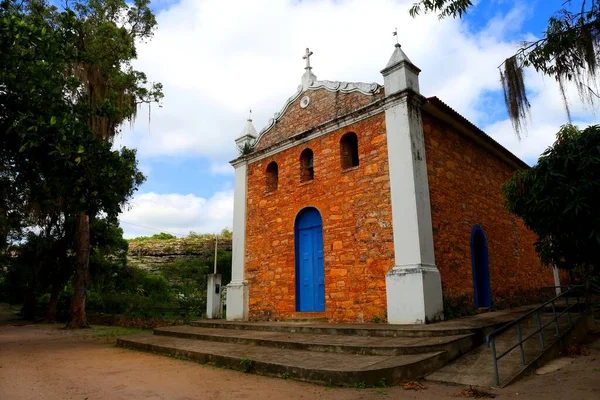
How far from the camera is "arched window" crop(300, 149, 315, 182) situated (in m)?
11.2

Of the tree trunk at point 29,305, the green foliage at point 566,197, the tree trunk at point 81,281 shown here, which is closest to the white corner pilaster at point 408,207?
the green foliage at point 566,197

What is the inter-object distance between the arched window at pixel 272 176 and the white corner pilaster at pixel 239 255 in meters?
0.92

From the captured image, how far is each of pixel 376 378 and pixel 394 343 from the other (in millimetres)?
1372

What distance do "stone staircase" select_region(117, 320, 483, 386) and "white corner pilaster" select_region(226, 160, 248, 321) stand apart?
2567 millimetres

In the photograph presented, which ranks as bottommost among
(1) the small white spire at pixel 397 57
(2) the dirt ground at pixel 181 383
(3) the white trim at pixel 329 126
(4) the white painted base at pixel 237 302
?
(2) the dirt ground at pixel 181 383

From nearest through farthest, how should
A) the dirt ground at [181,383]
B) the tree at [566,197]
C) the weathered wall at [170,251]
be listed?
the dirt ground at [181,383], the tree at [566,197], the weathered wall at [170,251]

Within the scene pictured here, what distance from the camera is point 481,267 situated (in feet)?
34.7

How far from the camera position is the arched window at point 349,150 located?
1023 cm

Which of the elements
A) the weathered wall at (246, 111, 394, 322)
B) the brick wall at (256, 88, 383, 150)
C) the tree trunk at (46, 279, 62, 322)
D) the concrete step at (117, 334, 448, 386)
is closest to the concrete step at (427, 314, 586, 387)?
the concrete step at (117, 334, 448, 386)

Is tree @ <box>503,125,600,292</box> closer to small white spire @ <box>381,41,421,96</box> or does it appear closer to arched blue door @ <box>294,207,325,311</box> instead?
small white spire @ <box>381,41,421,96</box>

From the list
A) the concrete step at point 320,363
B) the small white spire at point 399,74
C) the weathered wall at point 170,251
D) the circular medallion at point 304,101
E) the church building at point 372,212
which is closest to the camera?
the concrete step at point 320,363

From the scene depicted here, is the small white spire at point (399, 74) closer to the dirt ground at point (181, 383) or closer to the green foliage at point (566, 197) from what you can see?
the green foliage at point (566, 197)

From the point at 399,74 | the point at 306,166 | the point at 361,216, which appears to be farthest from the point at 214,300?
the point at 399,74

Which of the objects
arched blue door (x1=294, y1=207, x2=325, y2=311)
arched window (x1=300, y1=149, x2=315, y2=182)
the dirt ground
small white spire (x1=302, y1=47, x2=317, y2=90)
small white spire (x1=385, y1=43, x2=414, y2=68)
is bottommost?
the dirt ground
